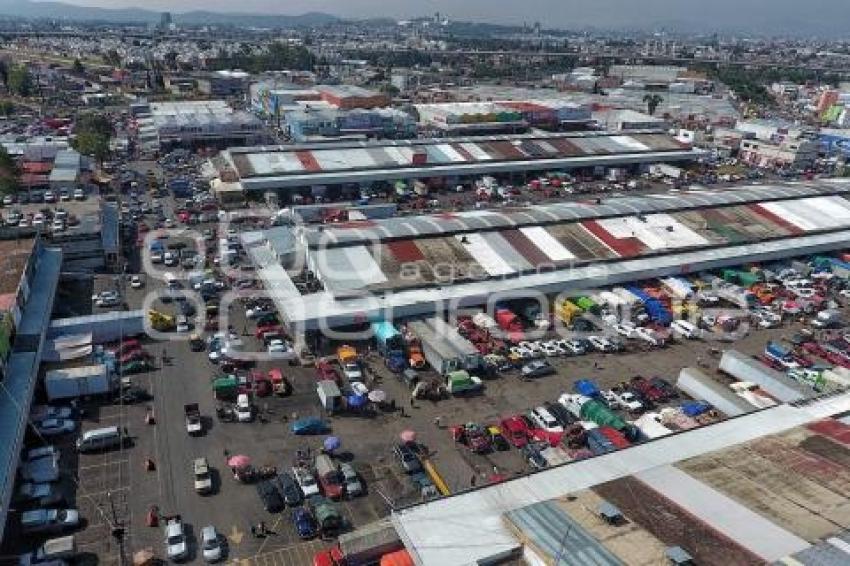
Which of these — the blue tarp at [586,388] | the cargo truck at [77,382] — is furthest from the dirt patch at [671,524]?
the cargo truck at [77,382]

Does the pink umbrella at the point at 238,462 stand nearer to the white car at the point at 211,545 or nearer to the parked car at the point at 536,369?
the white car at the point at 211,545

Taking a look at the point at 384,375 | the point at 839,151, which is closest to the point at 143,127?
the point at 384,375

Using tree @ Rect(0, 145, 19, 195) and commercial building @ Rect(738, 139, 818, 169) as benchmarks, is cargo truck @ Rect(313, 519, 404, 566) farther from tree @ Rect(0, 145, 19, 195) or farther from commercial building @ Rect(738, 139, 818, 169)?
commercial building @ Rect(738, 139, 818, 169)

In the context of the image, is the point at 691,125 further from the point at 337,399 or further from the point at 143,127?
the point at 337,399

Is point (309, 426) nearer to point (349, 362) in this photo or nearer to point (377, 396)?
point (377, 396)

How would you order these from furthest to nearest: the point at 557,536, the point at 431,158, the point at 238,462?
1. the point at 431,158
2. the point at 238,462
3. the point at 557,536

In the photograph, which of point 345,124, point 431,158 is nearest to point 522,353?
point 431,158

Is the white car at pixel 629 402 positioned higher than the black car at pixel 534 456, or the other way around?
the white car at pixel 629 402
